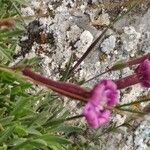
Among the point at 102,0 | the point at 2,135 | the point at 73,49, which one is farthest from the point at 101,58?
the point at 2,135

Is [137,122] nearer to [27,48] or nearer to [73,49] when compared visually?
[73,49]

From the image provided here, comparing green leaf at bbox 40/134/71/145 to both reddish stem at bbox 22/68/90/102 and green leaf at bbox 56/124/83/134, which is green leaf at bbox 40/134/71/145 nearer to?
green leaf at bbox 56/124/83/134

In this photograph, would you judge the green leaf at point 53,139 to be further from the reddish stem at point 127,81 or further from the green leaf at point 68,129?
the reddish stem at point 127,81

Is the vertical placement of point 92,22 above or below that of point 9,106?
above

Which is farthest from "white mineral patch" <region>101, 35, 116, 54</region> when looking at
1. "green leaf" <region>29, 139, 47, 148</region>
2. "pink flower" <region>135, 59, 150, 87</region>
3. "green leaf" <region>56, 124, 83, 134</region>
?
"pink flower" <region>135, 59, 150, 87</region>

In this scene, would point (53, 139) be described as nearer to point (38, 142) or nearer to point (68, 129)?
point (38, 142)

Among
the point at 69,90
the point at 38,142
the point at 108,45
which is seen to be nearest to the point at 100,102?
the point at 69,90

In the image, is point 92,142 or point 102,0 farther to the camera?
point 102,0
